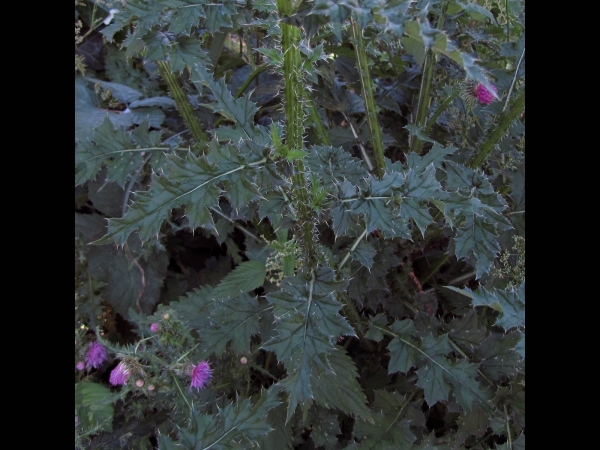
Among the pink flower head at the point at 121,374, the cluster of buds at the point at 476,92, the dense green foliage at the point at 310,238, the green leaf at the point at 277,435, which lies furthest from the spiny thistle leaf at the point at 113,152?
the cluster of buds at the point at 476,92

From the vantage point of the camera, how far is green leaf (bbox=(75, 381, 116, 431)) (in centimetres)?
195

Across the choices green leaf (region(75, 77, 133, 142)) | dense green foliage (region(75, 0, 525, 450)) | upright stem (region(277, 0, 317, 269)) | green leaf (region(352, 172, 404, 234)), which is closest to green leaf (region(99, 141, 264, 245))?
dense green foliage (region(75, 0, 525, 450))

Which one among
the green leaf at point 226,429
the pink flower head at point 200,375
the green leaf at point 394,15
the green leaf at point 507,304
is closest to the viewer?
the green leaf at point 394,15

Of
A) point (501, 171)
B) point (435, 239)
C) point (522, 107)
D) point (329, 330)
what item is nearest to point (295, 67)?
point (329, 330)

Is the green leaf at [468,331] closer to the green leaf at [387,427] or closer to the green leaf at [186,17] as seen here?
the green leaf at [387,427]

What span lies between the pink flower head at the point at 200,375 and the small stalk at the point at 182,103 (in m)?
0.84

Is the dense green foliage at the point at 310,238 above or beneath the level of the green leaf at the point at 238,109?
beneath

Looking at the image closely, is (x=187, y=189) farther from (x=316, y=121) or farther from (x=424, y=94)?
(x=424, y=94)

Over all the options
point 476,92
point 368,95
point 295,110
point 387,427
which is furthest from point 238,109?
point 387,427

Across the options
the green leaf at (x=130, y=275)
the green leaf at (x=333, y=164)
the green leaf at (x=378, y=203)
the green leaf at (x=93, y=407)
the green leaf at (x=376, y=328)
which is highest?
the green leaf at (x=378, y=203)

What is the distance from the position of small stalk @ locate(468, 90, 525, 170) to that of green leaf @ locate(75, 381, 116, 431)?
1.65 metres

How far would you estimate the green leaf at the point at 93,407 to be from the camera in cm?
195

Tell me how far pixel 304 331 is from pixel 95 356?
4.11 feet

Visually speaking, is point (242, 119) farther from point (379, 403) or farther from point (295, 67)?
point (379, 403)
